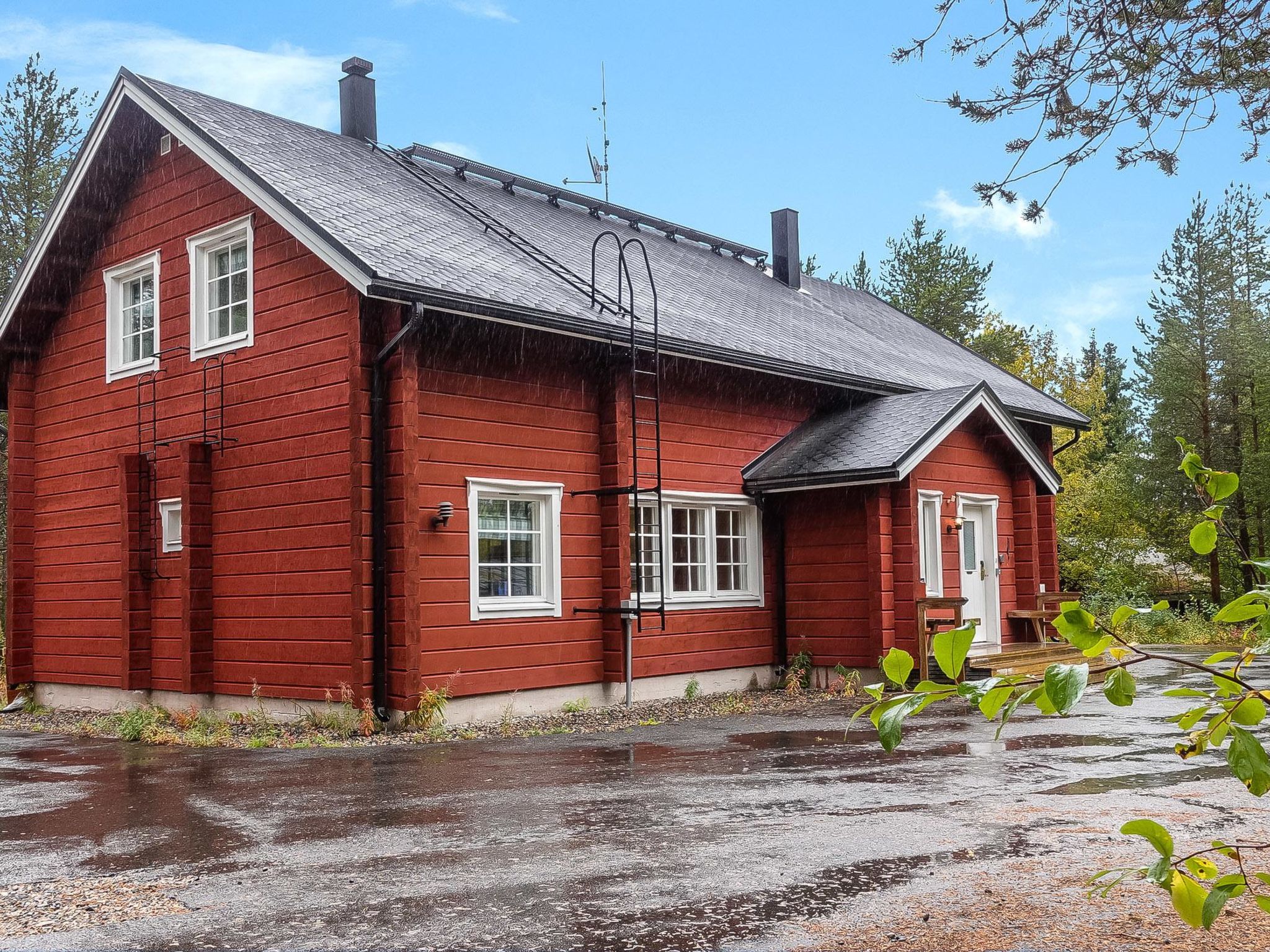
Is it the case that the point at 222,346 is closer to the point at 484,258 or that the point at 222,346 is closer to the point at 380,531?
the point at 484,258

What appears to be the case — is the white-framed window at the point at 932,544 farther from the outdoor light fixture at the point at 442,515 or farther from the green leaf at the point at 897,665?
the green leaf at the point at 897,665

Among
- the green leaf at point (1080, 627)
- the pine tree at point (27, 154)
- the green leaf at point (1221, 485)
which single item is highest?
the pine tree at point (27, 154)

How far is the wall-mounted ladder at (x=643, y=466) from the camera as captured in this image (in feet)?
40.1

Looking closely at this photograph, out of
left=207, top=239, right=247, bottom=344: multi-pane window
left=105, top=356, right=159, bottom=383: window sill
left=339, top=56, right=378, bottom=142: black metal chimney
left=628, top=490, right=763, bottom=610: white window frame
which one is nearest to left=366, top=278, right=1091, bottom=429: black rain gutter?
left=628, top=490, right=763, bottom=610: white window frame

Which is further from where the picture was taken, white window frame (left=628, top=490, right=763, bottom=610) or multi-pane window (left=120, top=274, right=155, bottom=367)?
multi-pane window (left=120, top=274, right=155, bottom=367)

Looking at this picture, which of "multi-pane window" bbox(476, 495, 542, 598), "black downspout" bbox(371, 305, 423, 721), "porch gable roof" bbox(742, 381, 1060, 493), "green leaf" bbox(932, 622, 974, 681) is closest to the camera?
"green leaf" bbox(932, 622, 974, 681)

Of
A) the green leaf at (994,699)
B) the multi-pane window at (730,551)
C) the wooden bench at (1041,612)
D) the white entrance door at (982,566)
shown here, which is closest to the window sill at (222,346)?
the multi-pane window at (730,551)

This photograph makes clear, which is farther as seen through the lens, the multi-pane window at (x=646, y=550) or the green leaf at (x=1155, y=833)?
the multi-pane window at (x=646, y=550)

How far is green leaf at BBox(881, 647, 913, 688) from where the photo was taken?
65.0 inches

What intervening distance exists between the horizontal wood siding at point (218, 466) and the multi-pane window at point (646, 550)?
3195 millimetres

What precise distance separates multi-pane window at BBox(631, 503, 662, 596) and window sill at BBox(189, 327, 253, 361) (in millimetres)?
4372

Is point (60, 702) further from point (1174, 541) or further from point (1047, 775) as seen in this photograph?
point (1174, 541)

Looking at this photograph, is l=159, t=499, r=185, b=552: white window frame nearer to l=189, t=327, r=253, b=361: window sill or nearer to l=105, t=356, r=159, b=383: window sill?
l=105, t=356, r=159, b=383: window sill

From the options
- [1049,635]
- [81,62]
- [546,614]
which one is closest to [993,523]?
[1049,635]
